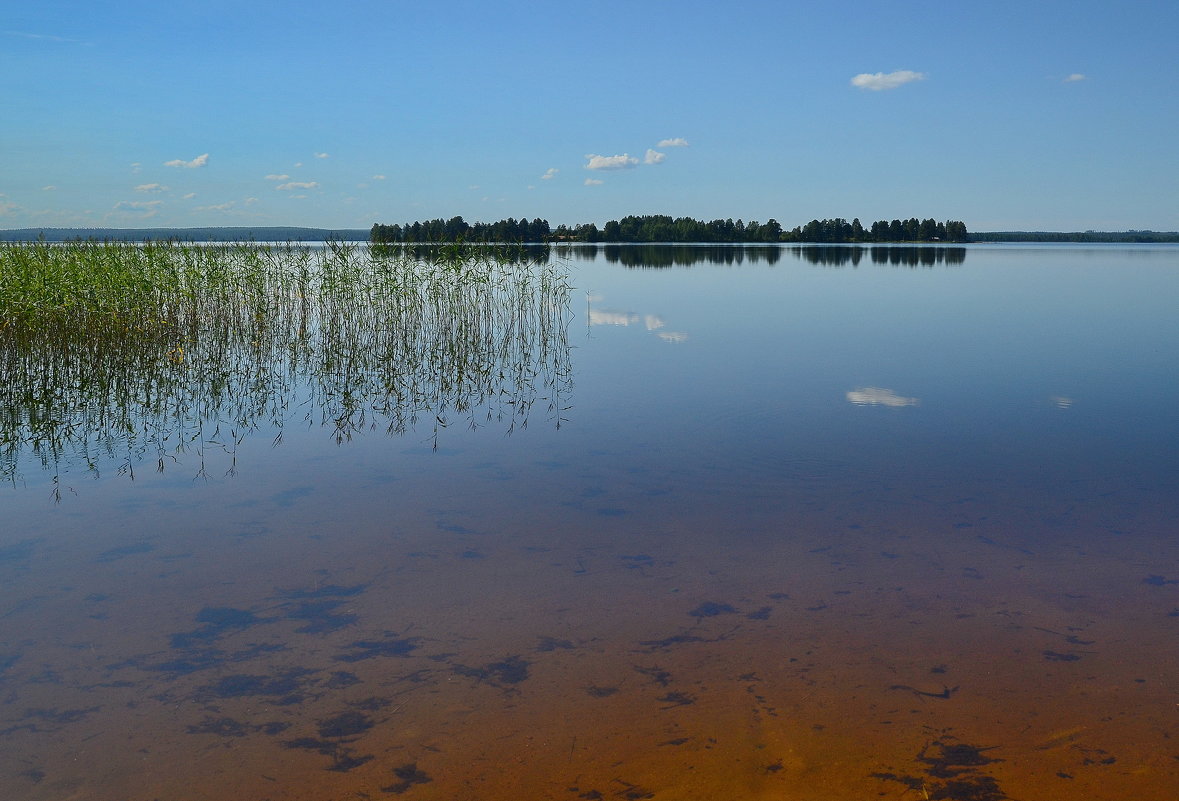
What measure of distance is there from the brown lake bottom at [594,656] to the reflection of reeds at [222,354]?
2688 millimetres

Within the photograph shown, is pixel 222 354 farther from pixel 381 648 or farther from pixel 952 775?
pixel 952 775

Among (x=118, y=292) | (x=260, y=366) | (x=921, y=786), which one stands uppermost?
(x=118, y=292)

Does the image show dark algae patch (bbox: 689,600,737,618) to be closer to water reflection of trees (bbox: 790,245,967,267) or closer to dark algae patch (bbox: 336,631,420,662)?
dark algae patch (bbox: 336,631,420,662)

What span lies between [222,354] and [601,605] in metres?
8.74

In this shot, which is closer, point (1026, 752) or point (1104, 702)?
point (1026, 752)

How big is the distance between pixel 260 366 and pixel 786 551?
8.03 meters

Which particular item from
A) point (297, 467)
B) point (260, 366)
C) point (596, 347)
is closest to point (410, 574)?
point (297, 467)

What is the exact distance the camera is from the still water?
8.84ft

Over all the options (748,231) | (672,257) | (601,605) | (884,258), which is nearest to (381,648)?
(601,605)

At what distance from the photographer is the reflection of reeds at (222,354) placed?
7.48 metres

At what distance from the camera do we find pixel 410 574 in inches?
165

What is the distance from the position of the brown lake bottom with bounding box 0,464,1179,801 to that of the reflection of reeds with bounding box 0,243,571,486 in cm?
269

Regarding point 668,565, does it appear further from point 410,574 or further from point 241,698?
point 241,698

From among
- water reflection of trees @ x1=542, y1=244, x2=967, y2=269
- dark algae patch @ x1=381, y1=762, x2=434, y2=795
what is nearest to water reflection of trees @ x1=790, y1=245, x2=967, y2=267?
water reflection of trees @ x1=542, y1=244, x2=967, y2=269
